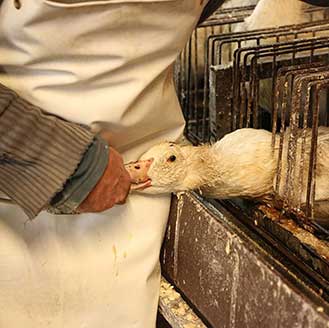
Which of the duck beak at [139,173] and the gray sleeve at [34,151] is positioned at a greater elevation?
the gray sleeve at [34,151]

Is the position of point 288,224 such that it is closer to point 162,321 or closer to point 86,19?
point 162,321

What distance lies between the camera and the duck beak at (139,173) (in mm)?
977

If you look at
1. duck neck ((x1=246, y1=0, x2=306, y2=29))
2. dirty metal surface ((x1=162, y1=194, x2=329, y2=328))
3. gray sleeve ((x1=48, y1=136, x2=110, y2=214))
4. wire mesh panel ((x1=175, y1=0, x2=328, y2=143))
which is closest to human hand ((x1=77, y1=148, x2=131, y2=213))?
gray sleeve ((x1=48, y1=136, x2=110, y2=214))

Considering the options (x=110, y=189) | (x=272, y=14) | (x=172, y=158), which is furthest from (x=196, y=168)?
(x=272, y=14)

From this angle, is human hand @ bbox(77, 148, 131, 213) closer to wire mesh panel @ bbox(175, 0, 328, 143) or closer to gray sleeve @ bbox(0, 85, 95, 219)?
gray sleeve @ bbox(0, 85, 95, 219)

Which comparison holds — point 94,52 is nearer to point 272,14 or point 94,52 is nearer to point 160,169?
point 160,169

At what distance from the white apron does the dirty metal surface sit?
39 mm

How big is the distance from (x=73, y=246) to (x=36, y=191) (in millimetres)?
184

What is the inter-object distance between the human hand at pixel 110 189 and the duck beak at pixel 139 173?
47mm

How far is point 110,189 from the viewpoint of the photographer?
90 centimetres

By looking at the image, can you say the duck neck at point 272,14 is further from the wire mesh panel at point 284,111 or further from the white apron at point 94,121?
the white apron at point 94,121

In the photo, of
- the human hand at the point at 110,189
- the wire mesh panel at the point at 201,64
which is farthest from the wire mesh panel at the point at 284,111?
the human hand at the point at 110,189

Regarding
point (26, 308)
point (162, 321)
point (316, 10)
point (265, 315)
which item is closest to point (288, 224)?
point (265, 315)

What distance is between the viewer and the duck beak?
98 cm
